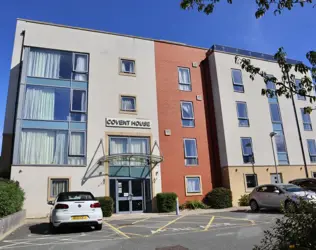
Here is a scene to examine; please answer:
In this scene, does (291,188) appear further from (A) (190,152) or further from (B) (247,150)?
(A) (190,152)

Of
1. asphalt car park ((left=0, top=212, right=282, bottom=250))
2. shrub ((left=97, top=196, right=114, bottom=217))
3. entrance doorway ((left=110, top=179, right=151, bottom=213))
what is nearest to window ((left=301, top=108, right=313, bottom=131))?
entrance doorway ((left=110, top=179, right=151, bottom=213))

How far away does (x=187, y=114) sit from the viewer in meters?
21.4

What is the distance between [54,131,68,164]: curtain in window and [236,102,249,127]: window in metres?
13.2

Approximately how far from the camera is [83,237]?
9.23 m

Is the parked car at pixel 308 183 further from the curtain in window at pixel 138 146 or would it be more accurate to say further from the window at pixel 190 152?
the curtain in window at pixel 138 146

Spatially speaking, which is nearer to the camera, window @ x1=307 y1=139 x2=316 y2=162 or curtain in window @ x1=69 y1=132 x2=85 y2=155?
curtain in window @ x1=69 y1=132 x2=85 y2=155

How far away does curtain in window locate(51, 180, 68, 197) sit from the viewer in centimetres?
1642

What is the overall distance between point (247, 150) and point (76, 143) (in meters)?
12.7

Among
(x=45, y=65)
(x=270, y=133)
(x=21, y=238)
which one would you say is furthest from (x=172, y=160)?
(x=21, y=238)

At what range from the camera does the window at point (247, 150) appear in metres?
21.3

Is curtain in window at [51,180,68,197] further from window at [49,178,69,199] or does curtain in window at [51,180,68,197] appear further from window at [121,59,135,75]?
window at [121,59,135,75]

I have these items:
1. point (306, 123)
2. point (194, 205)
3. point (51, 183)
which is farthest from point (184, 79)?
point (51, 183)

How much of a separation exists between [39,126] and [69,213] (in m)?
8.88

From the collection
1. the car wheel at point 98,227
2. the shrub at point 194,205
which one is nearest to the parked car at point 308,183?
the shrub at point 194,205
